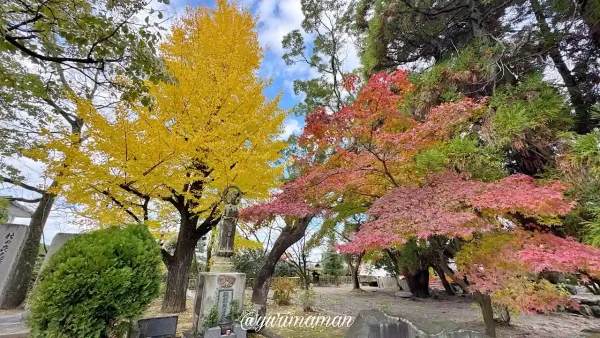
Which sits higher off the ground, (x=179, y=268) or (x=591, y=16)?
(x=591, y=16)

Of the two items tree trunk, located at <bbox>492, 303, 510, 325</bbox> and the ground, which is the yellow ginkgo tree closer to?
the ground

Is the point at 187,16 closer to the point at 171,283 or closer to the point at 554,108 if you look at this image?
the point at 171,283

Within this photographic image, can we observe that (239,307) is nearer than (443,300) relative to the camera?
Yes

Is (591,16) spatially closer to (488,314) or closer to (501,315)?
(488,314)

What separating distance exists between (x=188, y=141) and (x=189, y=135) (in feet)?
0.80

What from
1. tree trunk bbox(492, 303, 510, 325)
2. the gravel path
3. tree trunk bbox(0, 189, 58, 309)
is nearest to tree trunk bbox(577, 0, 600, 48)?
the gravel path

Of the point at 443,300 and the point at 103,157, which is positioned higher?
the point at 103,157

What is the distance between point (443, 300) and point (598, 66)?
36.1 feet

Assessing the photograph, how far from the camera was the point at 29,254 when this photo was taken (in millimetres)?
8453

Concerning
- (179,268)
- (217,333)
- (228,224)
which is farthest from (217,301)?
(179,268)

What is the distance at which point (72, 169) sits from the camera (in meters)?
4.99

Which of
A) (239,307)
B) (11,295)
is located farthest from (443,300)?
(11,295)

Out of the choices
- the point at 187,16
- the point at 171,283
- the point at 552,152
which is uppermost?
the point at 187,16

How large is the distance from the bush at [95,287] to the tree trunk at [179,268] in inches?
137
